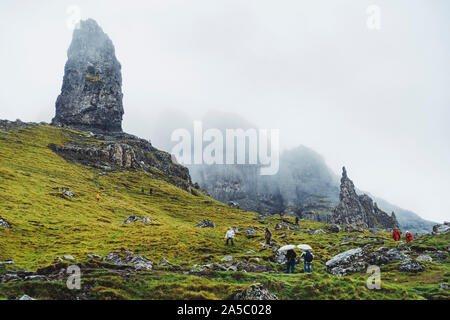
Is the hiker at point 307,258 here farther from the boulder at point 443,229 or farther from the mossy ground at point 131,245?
the boulder at point 443,229

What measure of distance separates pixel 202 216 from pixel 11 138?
97.8m

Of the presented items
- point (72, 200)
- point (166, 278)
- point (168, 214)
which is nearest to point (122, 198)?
point (168, 214)

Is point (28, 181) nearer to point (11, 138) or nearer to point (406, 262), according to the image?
point (11, 138)

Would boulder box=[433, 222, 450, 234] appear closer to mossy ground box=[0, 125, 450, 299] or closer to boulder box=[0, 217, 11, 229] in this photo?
mossy ground box=[0, 125, 450, 299]

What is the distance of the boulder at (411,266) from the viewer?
97.5ft

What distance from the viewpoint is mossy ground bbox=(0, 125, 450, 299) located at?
20.8m

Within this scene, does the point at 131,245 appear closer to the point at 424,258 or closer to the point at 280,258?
the point at 280,258

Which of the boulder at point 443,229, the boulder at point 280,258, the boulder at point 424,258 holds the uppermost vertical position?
the boulder at point 443,229

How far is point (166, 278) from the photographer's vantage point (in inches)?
955

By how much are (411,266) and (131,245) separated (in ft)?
121

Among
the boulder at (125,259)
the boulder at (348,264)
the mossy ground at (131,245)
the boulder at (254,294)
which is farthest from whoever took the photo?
the boulder at (348,264)

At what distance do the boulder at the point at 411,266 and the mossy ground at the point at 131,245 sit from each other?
2.29ft

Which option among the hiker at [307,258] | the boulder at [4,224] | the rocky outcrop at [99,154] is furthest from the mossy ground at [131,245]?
the rocky outcrop at [99,154]

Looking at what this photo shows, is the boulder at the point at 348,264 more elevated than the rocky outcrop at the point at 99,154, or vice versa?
the rocky outcrop at the point at 99,154
